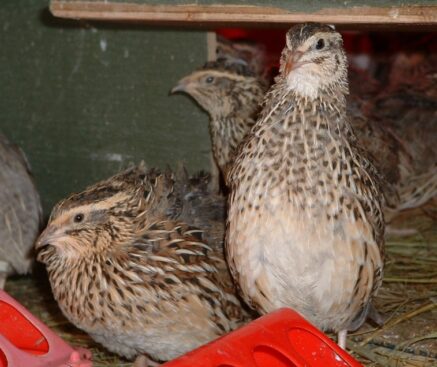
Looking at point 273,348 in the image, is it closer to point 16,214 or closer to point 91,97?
point 16,214

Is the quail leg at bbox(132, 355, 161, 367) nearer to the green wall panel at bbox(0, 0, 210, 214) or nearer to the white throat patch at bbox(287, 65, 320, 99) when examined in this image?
the green wall panel at bbox(0, 0, 210, 214)

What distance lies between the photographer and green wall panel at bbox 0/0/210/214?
199 inches

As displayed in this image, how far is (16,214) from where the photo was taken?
491 cm

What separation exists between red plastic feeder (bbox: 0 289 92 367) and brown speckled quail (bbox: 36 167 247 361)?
52 centimetres

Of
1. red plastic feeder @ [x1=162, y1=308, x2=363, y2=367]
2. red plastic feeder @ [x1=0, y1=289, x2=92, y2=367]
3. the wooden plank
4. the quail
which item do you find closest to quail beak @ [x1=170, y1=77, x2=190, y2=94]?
the wooden plank

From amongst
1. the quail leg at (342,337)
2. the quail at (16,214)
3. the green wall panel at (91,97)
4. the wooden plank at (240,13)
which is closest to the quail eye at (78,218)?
the wooden plank at (240,13)

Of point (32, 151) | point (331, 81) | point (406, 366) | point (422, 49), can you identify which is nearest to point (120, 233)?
point (331, 81)

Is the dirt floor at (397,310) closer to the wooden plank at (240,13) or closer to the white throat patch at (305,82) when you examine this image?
A: the white throat patch at (305,82)

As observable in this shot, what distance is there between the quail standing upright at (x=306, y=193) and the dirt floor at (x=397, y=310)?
26.3 inches

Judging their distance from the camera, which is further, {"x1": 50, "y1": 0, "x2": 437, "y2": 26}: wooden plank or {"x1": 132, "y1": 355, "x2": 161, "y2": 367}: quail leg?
{"x1": 132, "y1": 355, "x2": 161, "y2": 367}: quail leg

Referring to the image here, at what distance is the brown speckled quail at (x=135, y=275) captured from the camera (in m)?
3.86

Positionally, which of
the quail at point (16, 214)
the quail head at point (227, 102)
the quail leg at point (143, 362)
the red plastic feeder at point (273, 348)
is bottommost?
the quail leg at point (143, 362)

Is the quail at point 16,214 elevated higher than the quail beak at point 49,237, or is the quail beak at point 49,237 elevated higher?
the quail beak at point 49,237

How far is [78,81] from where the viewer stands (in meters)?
5.26
